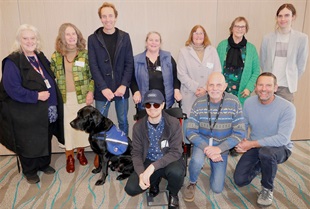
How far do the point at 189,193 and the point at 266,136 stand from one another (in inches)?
38.0

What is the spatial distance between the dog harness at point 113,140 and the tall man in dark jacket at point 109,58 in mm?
417

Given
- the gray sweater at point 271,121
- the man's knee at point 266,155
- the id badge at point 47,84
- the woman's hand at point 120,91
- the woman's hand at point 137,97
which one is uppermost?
the id badge at point 47,84

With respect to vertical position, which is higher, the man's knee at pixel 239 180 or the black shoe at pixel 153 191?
the man's knee at pixel 239 180

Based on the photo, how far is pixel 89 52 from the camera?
2.91 metres

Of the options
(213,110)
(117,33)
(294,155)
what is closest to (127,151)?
(213,110)

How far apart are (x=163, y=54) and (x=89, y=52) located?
83cm

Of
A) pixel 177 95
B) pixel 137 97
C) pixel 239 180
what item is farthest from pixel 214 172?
pixel 137 97

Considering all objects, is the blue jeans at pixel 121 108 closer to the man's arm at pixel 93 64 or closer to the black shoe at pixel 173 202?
the man's arm at pixel 93 64

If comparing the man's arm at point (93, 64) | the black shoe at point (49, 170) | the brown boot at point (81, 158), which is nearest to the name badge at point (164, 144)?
the man's arm at point (93, 64)

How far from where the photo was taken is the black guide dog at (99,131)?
271 centimetres

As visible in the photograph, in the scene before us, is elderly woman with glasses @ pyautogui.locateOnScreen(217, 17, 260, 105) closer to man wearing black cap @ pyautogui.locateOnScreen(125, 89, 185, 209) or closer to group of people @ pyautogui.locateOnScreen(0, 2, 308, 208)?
group of people @ pyautogui.locateOnScreen(0, 2, 308, 208)

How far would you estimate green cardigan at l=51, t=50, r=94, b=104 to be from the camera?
2.88 meters

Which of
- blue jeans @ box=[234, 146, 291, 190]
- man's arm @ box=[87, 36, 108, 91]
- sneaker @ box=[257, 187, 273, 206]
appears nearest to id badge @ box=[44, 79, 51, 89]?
man's arm @ box=[87, 36, 108, 91]

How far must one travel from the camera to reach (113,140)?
9.02 ft
